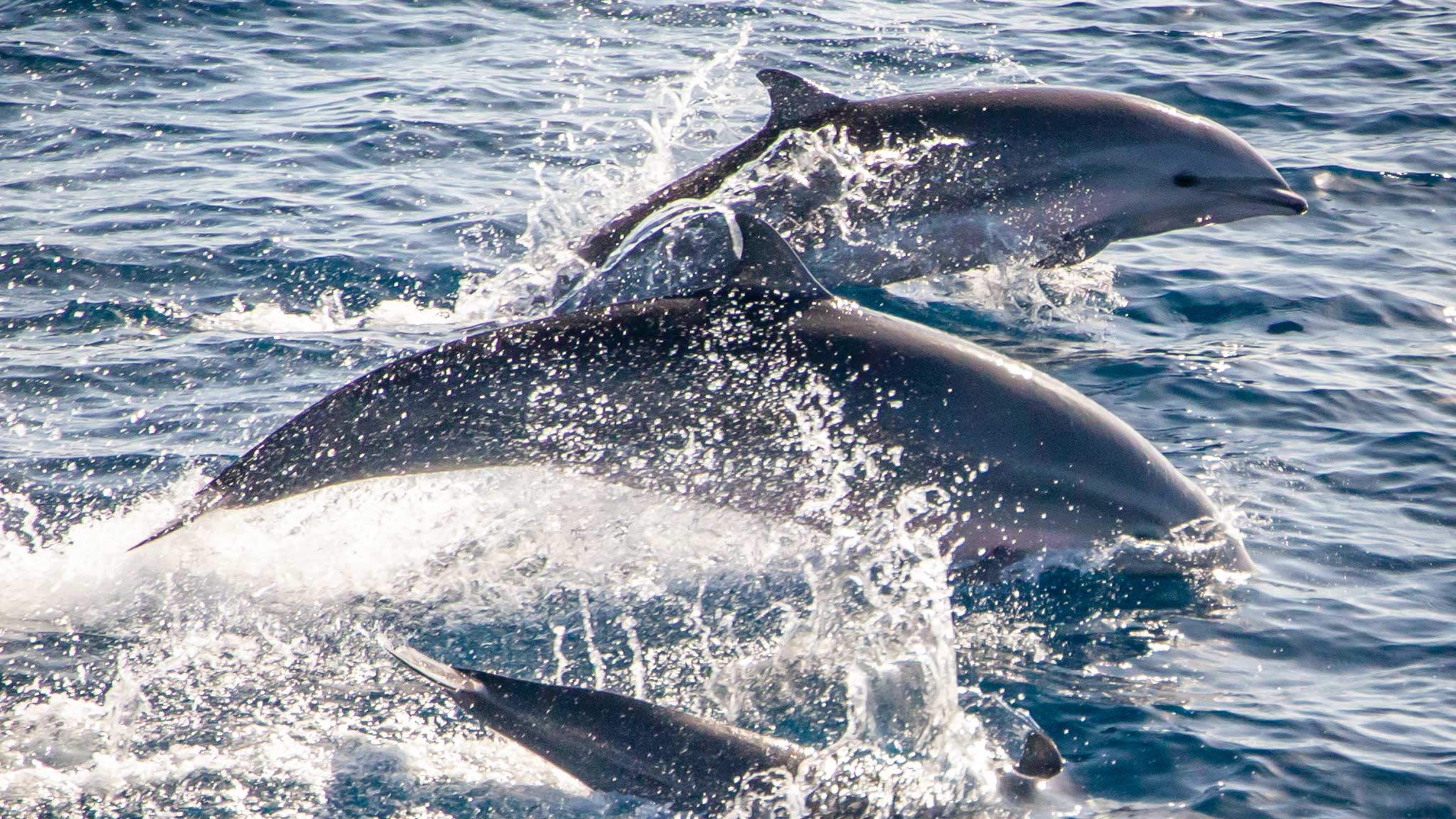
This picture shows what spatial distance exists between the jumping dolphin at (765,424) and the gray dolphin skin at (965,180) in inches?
109

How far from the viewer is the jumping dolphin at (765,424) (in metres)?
6.82

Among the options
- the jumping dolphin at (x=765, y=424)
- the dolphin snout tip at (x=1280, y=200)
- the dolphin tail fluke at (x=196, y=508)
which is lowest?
the dolphin tail fluke at (x=196, y=508)

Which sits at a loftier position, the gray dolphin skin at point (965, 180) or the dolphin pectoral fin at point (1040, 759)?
the gray dolphin skin at point (965, 180)

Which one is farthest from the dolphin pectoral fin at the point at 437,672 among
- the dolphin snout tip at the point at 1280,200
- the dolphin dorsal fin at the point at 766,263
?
the dolphin snout tip at the point at 1280,200

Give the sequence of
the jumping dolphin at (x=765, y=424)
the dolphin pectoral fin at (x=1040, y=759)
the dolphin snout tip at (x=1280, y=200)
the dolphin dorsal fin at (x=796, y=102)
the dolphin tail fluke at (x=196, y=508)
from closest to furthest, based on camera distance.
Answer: the dolphin pectoral fin at (x=1040, y=759)
the dolphin tail fluke at (x=196, y=508)
the jumping dolphin at (x=765, y=424)
the dolphin dorsal fin at (x=796, y=102)
the dolphin snout tip at (x=1280, y=200)

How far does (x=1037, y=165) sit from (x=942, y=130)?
731mm

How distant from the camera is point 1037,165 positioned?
1014 centimetres

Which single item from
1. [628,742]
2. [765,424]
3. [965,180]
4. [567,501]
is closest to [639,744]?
[628,742]

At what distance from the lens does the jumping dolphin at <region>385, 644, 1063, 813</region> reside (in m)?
5.14

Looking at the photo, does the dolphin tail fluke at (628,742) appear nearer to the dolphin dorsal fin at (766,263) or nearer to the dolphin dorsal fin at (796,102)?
the dolphin dorsal fin at (766,263)

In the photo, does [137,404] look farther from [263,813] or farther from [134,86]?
[134,86]

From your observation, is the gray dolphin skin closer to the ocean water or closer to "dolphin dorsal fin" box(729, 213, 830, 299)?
the ocean water

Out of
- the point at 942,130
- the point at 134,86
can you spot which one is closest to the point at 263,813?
the point at 942,130

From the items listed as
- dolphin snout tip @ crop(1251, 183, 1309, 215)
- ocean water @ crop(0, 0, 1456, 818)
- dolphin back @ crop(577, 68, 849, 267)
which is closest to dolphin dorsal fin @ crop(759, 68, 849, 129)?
dolphin back @ crop(577, 68, 849, 267)
